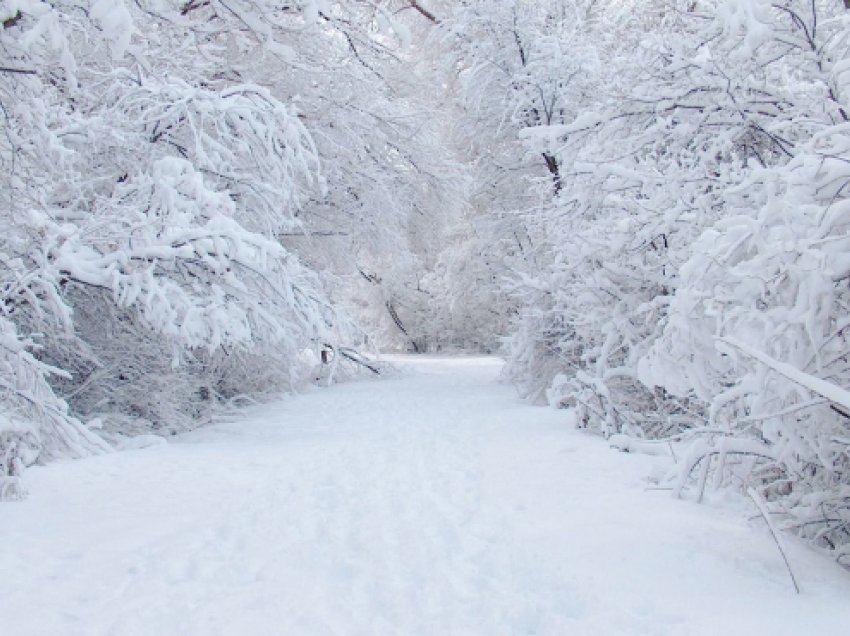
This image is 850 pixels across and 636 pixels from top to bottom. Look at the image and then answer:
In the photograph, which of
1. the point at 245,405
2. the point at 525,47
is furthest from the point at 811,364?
the point at 525,47

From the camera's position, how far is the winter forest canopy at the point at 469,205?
3244 mm

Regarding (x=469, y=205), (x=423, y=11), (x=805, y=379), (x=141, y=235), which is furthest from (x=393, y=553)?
(x=423, y=11)

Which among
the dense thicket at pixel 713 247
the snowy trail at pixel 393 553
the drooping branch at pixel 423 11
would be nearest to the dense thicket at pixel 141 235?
the snowy trail at pixel 393 553

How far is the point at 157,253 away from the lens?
22.8ft

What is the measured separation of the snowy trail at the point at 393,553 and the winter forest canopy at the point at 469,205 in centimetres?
50

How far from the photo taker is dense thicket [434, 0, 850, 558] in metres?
3.12

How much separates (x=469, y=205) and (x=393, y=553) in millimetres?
11800

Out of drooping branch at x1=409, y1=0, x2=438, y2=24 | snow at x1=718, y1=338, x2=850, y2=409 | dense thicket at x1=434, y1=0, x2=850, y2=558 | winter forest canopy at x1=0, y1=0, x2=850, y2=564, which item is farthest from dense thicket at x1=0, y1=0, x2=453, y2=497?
drooping branch at x1=409, y1=0, x2=438, y2=24

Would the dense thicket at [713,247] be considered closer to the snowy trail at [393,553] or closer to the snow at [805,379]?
the snow at [805,379]

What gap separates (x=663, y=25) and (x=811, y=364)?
555cm

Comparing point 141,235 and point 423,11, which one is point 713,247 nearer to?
point 141,235

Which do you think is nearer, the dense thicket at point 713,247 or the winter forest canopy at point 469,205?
the dense thicket at point 713,247

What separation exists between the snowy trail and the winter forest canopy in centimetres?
50

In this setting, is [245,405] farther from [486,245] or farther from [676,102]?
[676,102]
